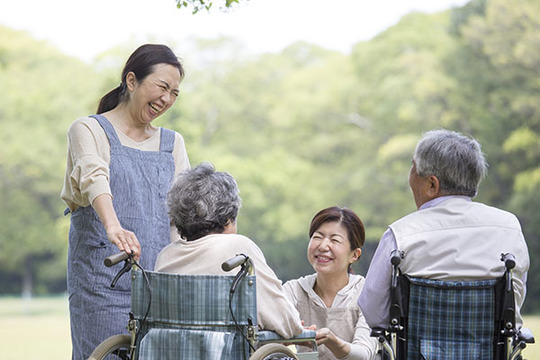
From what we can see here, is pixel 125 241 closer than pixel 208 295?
No

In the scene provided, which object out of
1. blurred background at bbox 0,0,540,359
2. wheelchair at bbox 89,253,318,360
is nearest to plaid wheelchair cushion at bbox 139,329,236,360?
wheelchair at bbox 89,253,318,360

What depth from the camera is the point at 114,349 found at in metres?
2.31

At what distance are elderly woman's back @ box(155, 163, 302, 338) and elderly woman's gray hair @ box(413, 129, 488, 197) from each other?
0.57m

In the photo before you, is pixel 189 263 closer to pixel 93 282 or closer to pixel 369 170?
pixel 93 282

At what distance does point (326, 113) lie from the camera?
2708cm

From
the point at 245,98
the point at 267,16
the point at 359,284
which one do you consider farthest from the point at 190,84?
the point at 359,284

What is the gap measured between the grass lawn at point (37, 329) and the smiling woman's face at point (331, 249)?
10.1m

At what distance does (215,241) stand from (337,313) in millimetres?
857

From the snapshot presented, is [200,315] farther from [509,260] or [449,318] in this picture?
[509,260]

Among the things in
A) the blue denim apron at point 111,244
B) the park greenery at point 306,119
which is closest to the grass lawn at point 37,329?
the park greenery at point 306,119

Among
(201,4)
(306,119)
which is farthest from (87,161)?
(306,119)

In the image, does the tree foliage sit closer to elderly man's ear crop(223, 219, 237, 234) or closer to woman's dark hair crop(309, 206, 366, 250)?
woman's dark hair crop(309, 206, 366, 250)

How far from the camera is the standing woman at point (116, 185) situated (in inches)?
101

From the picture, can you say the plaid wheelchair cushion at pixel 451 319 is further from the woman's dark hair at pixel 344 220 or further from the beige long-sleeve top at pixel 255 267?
the woman's dark hair at pixel 344 220
